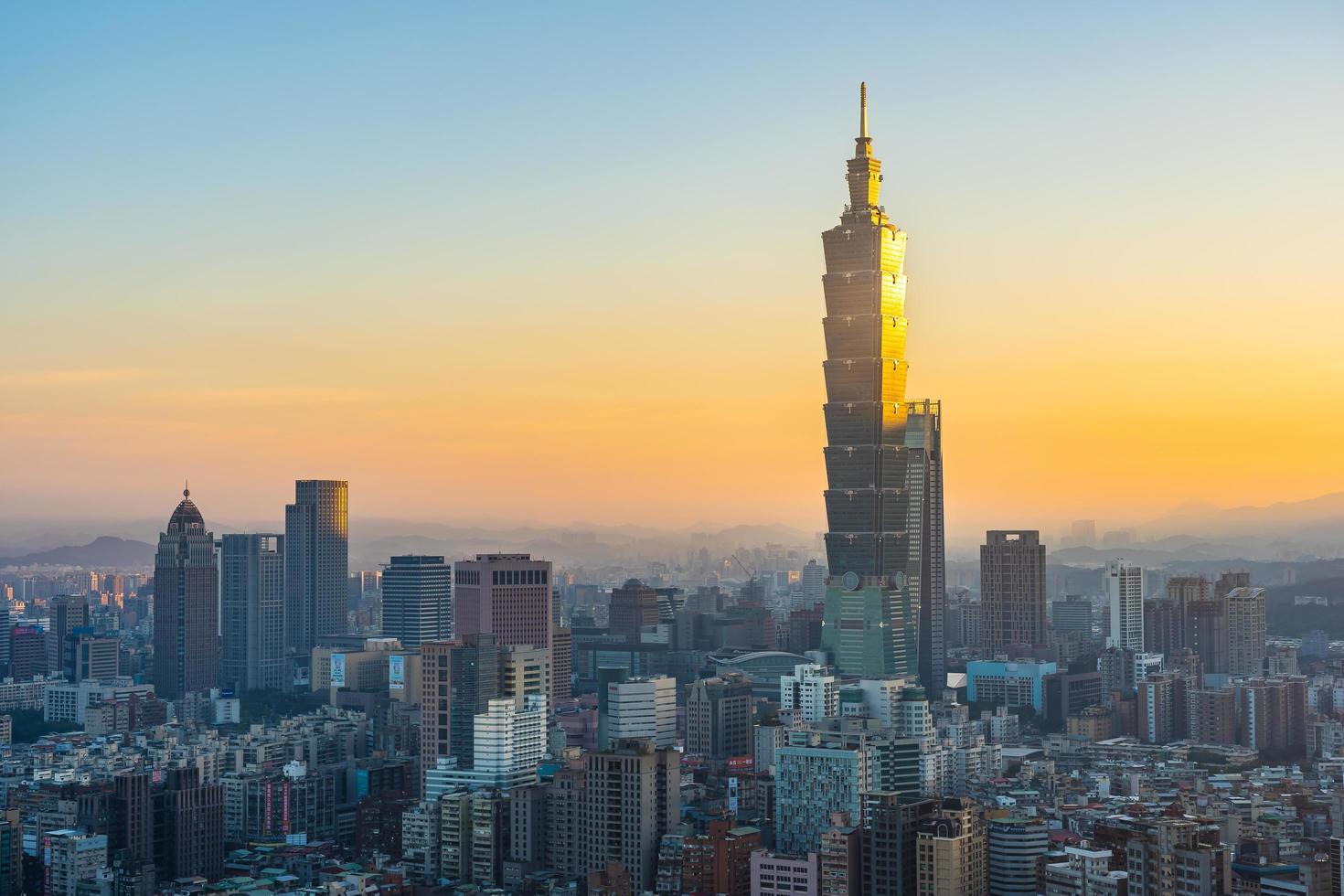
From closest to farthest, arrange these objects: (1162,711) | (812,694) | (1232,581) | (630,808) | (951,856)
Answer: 1. (951,856)
2. (630,808)
3. (812,694)
4. (1162,711)
5. (1232,581)

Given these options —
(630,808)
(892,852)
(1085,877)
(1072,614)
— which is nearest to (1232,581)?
(1072,614)

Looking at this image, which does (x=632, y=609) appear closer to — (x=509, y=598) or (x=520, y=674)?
(x=509, y=598)

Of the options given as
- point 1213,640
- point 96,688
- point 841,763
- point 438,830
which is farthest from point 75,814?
point 1213,640

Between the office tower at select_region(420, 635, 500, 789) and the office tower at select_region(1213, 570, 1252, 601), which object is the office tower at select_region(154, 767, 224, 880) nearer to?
the office tower at select_region(420, 635, 500, 789)

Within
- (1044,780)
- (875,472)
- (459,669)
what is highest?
(875,472)

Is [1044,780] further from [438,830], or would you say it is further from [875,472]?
[875,472]

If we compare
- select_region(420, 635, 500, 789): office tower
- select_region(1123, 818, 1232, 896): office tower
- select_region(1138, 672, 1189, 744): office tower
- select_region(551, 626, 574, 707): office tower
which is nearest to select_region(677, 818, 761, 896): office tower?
select_region(1123, 818, 1232, 896): office tower
